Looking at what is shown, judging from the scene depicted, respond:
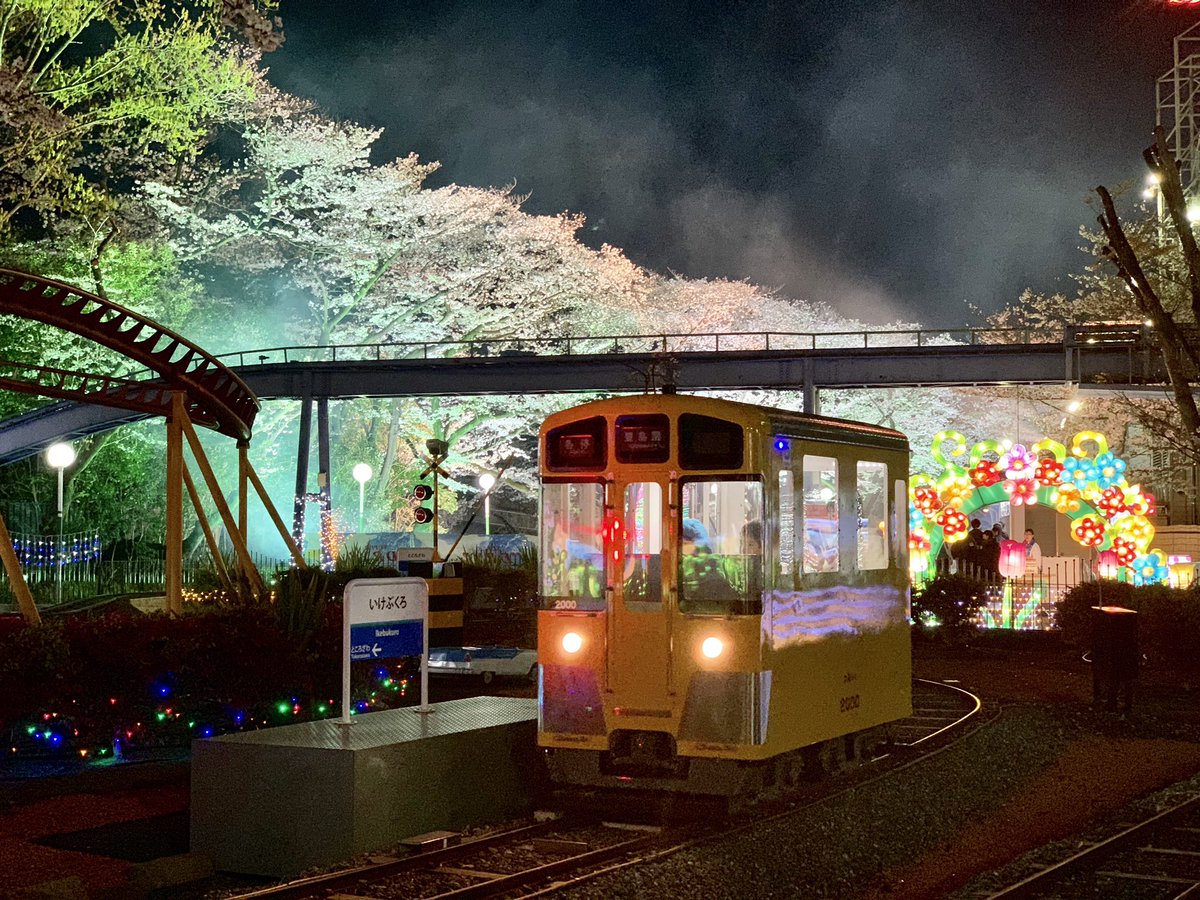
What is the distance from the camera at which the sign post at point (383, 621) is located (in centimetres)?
1027

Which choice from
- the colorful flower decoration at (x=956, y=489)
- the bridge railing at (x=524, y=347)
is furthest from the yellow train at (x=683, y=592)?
the bridge railing at (x=524, y=347)

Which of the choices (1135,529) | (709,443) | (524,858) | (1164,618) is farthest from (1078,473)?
(524,858)

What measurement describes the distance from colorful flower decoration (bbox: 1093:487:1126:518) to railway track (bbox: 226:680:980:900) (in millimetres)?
17589

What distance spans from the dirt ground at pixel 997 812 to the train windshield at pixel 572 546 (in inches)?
114

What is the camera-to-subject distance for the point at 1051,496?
28609 mm

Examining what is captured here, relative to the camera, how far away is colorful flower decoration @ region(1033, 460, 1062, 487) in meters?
28.0

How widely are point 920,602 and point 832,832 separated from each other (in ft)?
52.6

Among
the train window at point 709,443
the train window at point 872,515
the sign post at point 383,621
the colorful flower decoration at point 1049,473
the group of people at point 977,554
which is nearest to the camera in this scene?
the train window at point 709,443

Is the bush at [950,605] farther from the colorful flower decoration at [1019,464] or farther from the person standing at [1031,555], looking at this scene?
the person standing at [1031,555]

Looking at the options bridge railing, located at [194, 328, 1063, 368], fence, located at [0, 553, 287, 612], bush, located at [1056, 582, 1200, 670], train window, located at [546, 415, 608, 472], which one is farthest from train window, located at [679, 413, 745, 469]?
bridge railing, located at [194, 328, 1063, 368]

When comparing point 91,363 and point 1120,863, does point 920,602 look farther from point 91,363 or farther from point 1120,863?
point 91,363

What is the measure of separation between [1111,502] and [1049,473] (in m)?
1.36

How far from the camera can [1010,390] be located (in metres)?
50.5

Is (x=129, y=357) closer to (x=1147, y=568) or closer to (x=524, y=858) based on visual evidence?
(x=524, y=858)
